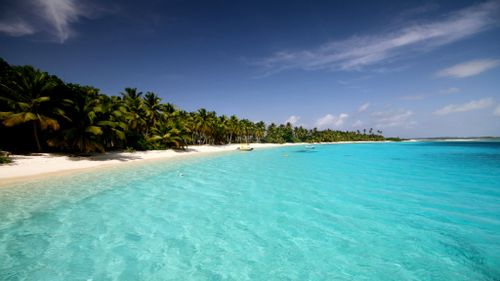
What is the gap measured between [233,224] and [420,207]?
8.44m

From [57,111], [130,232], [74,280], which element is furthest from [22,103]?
[74,280]

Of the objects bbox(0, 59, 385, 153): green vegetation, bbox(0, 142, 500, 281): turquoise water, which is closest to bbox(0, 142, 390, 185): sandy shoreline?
bbox(0, 59, 385, 153): green vegetation

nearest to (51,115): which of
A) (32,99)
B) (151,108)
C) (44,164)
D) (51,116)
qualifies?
(51,116)

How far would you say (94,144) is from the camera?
26781mm

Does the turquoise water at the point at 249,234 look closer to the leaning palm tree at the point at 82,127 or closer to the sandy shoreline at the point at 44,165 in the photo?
the sandy shoreline at the point at 44,165

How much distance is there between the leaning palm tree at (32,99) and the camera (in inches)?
890

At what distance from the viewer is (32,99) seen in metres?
23.5

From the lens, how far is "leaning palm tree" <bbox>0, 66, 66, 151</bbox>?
22609mm

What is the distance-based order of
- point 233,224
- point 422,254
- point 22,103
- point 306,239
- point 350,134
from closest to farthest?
point 422,254 → point 306,239 → point 233,224 → point 22,103 → point 350,134

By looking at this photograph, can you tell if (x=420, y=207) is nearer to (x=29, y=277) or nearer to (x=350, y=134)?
(x=29, y=277)

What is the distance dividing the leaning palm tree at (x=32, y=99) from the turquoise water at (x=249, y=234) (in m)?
13.1

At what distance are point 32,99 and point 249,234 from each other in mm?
28477

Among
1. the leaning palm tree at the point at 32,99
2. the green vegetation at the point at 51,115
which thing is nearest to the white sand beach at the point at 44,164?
the green vegetation at the point at 51,115

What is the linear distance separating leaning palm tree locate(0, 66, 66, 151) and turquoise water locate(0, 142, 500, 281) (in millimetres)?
13050
